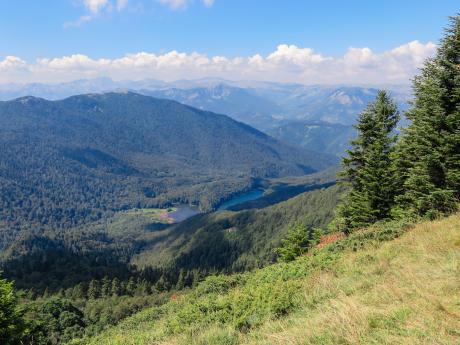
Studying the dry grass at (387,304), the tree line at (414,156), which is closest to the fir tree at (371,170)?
the tree line at (414,156)

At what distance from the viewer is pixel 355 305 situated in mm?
7551

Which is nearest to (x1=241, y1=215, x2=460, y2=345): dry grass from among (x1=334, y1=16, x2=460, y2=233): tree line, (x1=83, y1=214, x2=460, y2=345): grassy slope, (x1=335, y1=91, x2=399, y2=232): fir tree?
(x1=83, y1=214, x2=460, y2=345): grassy slope

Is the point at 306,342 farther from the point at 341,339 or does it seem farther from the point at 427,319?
the point at 427,319

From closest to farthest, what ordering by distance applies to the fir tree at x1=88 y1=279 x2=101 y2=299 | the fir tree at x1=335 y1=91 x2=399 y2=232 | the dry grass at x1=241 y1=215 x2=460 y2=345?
1. the dry grass at x1=241 y1=215 x2=460 y2=345
2. the fir tree at x1=335 y1=91 x2=399 y2=232
3. the fir tree at x1=88 y1=279 x2=101 y2=299

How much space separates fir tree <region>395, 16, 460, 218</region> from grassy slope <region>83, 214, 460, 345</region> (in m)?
9.04

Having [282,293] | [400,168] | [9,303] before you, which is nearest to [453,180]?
[400,168]

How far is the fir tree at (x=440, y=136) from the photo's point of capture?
22.2 meters

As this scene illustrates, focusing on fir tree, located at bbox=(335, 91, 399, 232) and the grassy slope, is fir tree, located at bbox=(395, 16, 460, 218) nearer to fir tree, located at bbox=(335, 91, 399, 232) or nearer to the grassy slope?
fir tree, located at bbox=(335, 91, 399, 232)

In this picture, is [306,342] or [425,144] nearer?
[306,342]

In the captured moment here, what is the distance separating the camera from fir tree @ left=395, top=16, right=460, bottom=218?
2216cm

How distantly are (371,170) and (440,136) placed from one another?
27.1 feet

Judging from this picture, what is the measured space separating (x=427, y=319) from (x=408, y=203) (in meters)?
22.8

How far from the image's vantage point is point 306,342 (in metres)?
→ 6.53

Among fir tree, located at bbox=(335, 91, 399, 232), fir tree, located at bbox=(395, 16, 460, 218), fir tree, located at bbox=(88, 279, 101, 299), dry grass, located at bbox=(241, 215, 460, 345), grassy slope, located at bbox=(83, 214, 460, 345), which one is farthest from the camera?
fir tree, located at bbox=(88, 279, 101, 299)
